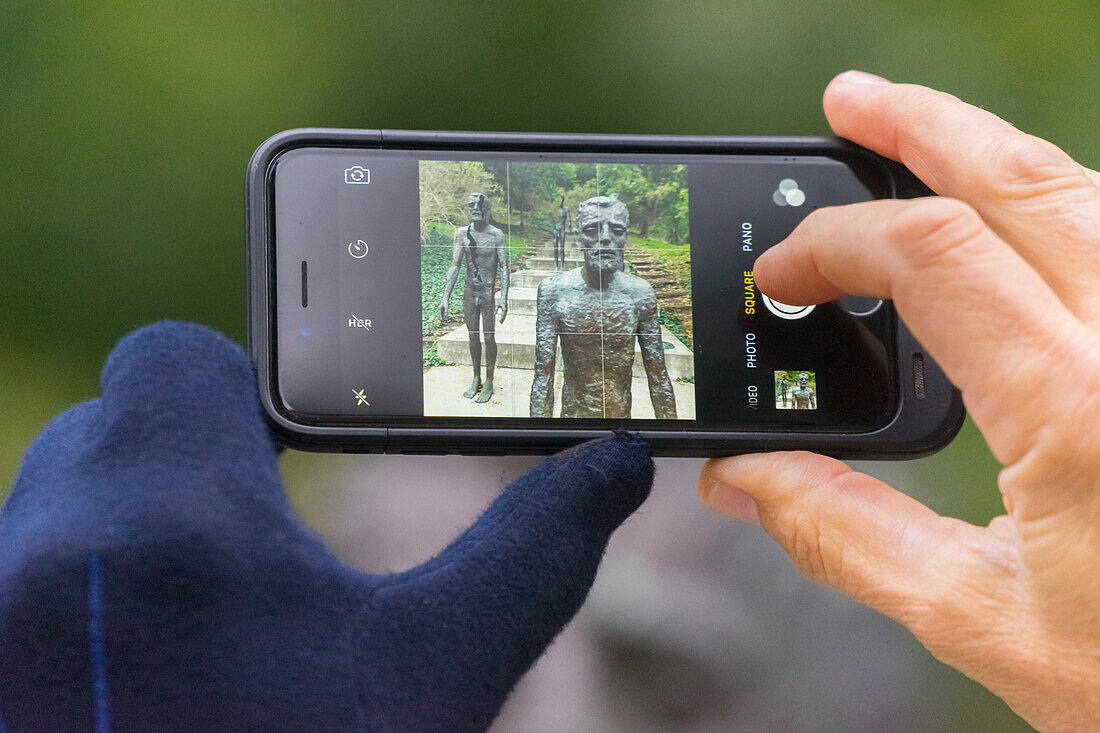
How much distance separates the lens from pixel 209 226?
0.57 metres

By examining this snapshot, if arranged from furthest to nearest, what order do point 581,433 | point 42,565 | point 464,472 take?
point 464,472, point 581,433, point 42,565

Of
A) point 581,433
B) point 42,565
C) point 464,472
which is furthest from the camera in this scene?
point 464,472

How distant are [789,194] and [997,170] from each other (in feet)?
0.33

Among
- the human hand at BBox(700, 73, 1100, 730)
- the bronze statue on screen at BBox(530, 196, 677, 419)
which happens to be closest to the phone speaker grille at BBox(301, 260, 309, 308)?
the bronze statue on screen at BBox(530, 196, 677, 419)

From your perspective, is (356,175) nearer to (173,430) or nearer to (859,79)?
(173,430)

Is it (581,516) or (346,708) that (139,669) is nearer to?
(346,708)

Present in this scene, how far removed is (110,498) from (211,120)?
39 cm

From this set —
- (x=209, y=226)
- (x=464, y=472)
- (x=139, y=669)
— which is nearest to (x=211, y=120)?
(x=209, y=226)

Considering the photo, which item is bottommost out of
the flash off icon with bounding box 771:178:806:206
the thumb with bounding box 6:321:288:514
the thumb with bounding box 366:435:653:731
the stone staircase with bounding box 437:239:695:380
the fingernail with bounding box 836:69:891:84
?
the thumb with bounding box 366:435:653:731

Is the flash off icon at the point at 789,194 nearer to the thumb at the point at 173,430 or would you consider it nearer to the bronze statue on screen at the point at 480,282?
the bronze statue on screen at the point at 480,282

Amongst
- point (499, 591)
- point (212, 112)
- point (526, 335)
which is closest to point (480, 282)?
point (526, 335)

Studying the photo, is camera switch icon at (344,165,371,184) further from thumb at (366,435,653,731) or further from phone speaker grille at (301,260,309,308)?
thumb at (366,435,653,731)

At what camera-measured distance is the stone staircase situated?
0.38m

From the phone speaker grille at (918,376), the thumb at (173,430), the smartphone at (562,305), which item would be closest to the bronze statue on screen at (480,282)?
the smartphone at (562,305)
